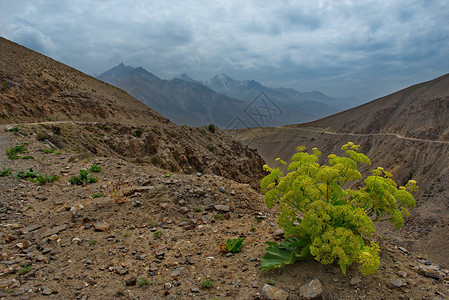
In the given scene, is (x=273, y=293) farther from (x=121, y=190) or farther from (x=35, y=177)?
(x=35, y=177)

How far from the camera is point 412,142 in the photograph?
131 ft

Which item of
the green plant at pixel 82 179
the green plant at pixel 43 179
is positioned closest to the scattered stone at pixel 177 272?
the green plant at pixel 82 179

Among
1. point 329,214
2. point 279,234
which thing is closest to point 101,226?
point 279,234

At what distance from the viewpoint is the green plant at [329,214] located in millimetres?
4008

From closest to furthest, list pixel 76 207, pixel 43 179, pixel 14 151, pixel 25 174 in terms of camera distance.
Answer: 1. pixel 76 207
2. pixel 43 179
3. pixel 25 174
4. pixel 14 151

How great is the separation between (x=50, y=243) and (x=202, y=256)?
3.50m

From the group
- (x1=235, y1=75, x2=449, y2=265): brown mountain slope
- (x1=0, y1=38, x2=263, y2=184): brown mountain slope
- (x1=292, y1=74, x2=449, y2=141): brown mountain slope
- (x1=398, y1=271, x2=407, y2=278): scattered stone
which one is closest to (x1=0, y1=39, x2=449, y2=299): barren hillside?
(x1=398, y1=271, x2=407, y2=278): scattered stone

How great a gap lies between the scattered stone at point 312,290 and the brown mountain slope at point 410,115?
43.6 meters

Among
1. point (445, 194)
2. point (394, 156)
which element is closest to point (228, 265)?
point (445, 194)

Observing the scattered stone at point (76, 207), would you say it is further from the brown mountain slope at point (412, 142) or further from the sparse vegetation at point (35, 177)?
the brown mountain slope at point (412, 142)

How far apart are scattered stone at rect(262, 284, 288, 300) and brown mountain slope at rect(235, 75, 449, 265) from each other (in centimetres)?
2036

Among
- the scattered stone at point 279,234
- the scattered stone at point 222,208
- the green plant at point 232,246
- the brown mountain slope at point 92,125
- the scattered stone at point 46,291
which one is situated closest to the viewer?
the scattered stone at point 46,291

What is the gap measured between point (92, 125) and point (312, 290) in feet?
81.7

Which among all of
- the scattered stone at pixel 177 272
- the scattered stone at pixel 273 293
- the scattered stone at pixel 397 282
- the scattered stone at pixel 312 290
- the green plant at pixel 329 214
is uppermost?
the green plant at pixel 329 214
